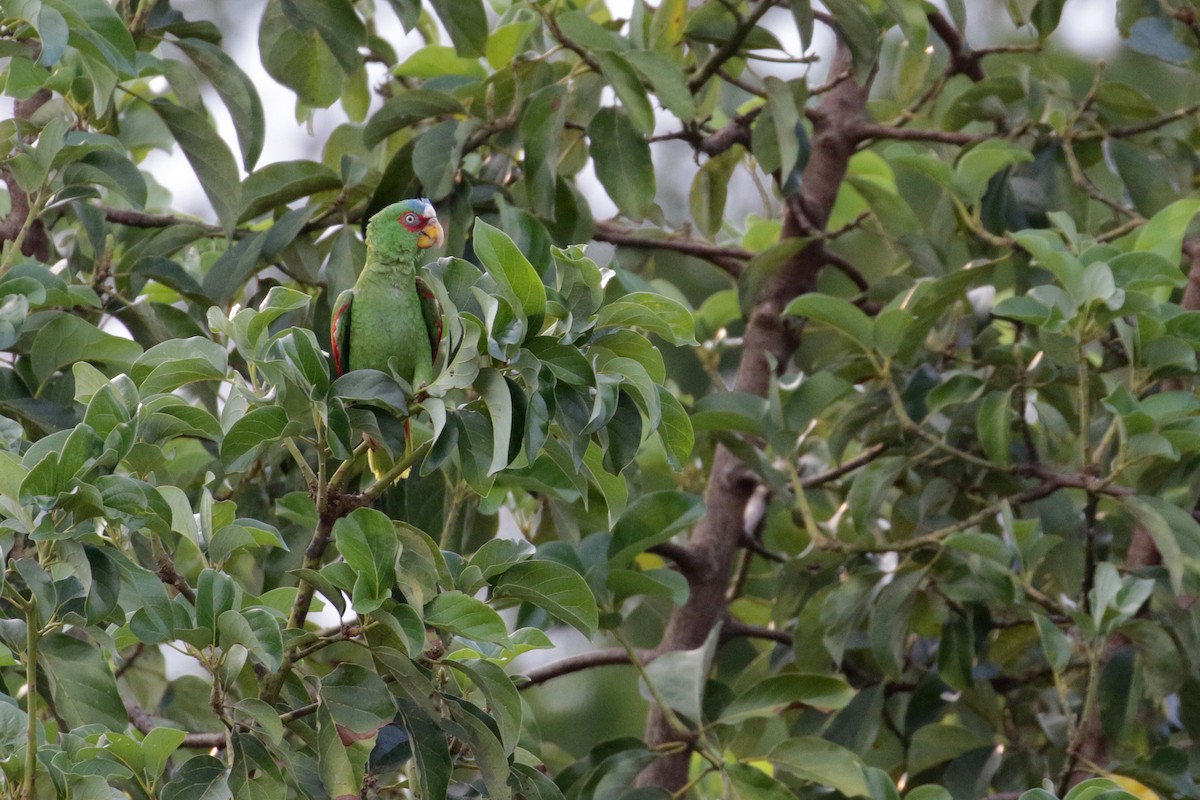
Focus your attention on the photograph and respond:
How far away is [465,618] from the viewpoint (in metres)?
1.42

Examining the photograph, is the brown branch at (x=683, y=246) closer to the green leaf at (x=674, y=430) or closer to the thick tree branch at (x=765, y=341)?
the thick tree branch at (x=765, y=341)

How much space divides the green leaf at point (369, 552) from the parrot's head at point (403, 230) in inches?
29.8

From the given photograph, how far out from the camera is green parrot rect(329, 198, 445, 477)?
2004mm

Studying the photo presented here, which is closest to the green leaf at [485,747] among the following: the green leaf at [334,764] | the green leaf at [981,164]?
the green leaf at [334,764]

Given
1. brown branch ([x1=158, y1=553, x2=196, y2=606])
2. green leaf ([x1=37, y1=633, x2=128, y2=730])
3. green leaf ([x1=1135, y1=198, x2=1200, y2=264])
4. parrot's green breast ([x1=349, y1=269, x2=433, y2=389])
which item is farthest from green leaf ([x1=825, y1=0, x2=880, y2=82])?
green leaf ([x1=37, y1=633, x2=128, y2=730])

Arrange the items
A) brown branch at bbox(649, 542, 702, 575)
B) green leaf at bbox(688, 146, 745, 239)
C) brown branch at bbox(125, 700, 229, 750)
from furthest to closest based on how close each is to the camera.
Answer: green leaf at bbox(688, 146, 745, 239)
brown branch at bbox(649, 542, 702, 575)
brown branch at bbox(125, 700, 229, 750)

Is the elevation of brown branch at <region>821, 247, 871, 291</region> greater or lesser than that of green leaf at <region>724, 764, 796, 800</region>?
greater

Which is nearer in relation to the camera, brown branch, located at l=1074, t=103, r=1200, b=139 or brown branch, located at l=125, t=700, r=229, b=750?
brown branch, located at l=125, t=700, r=229, b=750

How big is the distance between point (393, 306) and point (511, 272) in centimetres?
70

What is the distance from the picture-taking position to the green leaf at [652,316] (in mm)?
1452

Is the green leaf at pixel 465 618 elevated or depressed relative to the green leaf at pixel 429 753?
elevated

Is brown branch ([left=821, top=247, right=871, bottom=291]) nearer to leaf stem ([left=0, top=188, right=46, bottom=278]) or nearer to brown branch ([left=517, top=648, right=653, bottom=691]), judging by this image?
brown branch ([left=517, top=648, right=653, bottom=691])

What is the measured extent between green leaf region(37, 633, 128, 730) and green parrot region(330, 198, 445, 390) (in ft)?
1.94

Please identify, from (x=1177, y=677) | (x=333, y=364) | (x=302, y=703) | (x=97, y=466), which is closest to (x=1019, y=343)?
(x=1177, y=677)
